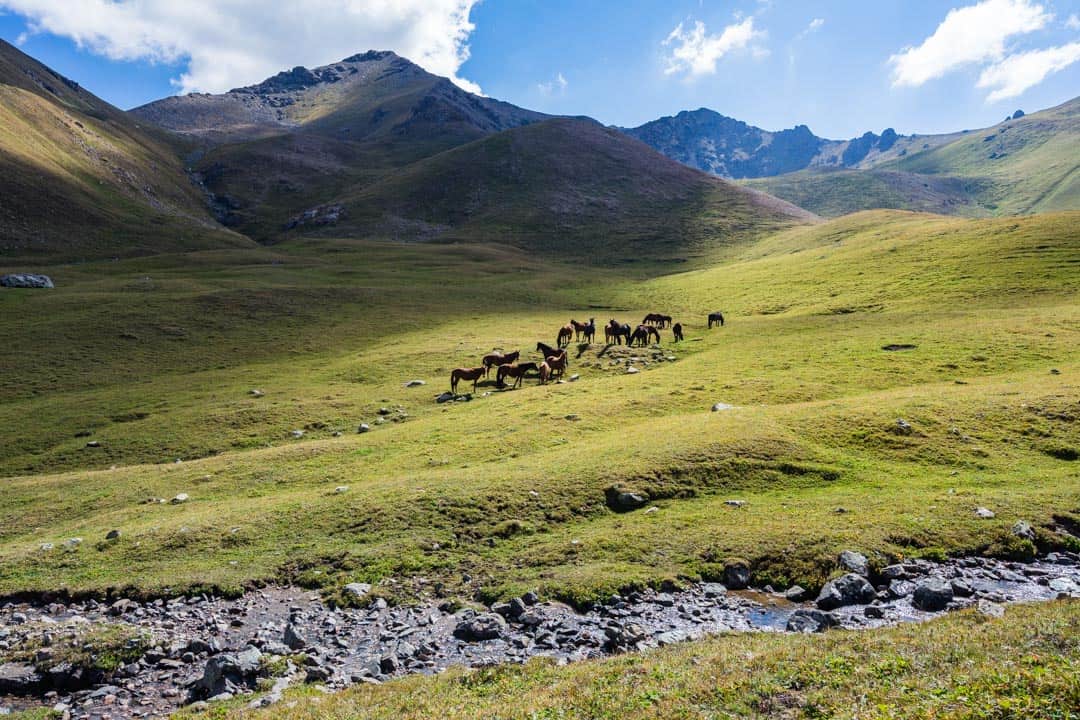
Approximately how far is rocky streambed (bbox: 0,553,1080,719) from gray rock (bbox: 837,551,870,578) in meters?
0.05

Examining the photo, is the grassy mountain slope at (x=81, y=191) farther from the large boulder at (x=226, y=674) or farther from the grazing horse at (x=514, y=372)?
the large boulder at (x=226, y=674)

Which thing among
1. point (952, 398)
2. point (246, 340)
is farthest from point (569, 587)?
point (246, 340)

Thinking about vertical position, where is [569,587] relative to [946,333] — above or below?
below

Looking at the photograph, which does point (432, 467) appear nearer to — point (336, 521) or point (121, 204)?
point (336, 521)

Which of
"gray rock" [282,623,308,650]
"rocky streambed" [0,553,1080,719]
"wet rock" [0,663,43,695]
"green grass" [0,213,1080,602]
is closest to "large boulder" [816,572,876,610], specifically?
"rocky streambed" [0,553,1080,719]

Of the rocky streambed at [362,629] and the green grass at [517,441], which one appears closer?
the rocky streambed at [362,629]

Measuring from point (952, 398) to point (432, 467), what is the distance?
25702 mm

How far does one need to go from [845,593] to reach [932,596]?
1940 mm

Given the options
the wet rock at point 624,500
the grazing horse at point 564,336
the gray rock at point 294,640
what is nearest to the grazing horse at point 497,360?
the grazing horse at point 564,336

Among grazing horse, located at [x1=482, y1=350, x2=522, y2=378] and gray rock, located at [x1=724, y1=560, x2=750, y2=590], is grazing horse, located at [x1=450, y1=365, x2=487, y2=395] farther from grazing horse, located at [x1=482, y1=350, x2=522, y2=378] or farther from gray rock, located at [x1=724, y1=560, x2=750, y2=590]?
gray rock, located at [x1=724, y1=560, x2=750, y2=590]

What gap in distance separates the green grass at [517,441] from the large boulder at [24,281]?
943cm

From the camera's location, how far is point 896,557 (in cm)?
1639

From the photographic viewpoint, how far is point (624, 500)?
2080 centimetres

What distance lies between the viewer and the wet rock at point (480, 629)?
46.0 ft
